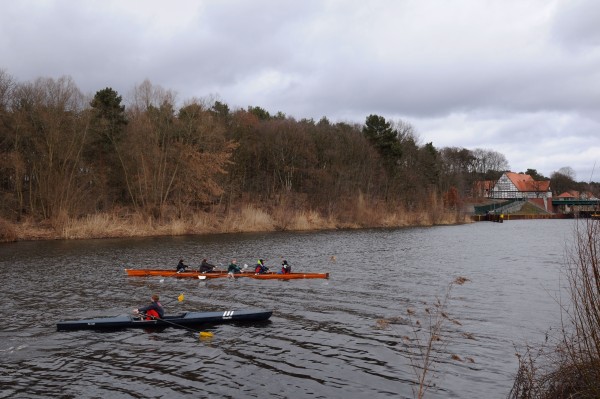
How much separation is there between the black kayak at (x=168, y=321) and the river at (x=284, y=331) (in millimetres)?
252

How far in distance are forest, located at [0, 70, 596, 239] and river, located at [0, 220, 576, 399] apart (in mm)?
16183

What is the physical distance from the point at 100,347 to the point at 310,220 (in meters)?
46.1

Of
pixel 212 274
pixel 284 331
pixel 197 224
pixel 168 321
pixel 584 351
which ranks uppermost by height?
pixel 197 224

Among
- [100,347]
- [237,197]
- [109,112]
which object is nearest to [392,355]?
[100,347]

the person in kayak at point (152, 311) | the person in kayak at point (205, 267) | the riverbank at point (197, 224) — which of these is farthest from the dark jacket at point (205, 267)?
the riverbank at point (197, 224)

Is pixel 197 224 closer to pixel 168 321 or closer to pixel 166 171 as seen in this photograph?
pixel 166 171

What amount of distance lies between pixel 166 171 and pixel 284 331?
138 ft

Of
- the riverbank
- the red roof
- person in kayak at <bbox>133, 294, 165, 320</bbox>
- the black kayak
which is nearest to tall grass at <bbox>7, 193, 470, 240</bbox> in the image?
the riverbank

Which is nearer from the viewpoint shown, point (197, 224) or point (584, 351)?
point (584, 351)

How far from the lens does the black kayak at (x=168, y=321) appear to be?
640 inches

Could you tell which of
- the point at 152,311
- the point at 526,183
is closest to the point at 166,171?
the point at 152,311

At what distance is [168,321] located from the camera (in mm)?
16703

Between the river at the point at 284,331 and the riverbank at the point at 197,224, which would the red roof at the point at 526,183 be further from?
the river at the point at 284,331

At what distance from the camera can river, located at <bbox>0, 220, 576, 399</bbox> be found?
1183 cm
